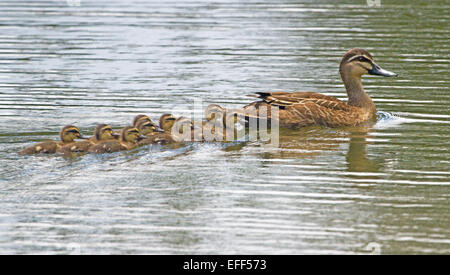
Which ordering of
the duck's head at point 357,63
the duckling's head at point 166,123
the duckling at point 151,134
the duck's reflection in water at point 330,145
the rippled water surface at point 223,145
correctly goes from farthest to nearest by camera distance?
the duck's head at point 357,63 < the duckling's head at point 166,123 < the duckling at point 151,134 < the duck's reflection in water at point 330,145 < the rippled water surface at point 223,145

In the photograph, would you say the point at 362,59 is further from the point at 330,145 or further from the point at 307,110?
the point at 330,145

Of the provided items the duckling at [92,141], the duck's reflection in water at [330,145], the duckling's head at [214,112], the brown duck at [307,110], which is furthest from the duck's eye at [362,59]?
the duckling at [92,141]

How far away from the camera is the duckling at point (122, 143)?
879 cm

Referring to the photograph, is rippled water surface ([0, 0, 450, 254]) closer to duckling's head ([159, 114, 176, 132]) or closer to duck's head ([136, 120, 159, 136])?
duck's head ([136, 120, 159, 136])

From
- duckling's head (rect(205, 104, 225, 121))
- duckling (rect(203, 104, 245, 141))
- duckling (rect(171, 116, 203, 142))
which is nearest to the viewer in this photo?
duckling (rect(171, 116, 203, 142))

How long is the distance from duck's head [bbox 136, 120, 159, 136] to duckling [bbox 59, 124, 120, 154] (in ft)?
1.03

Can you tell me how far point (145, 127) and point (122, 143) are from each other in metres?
0.46

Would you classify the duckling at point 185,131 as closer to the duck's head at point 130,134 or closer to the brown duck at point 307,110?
the duck's head at point 130,134

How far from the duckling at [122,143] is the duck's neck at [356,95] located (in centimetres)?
290

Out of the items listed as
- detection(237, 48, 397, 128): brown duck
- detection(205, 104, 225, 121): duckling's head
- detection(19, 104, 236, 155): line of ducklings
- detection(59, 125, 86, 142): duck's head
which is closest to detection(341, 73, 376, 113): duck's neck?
detection(237, 48, 397, 128): brown duck

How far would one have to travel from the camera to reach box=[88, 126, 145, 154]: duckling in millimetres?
8789

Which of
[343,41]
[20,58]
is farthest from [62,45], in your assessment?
[343,41]

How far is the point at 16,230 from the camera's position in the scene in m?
6.75

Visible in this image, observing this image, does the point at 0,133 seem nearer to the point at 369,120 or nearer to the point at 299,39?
the point at 369,120
